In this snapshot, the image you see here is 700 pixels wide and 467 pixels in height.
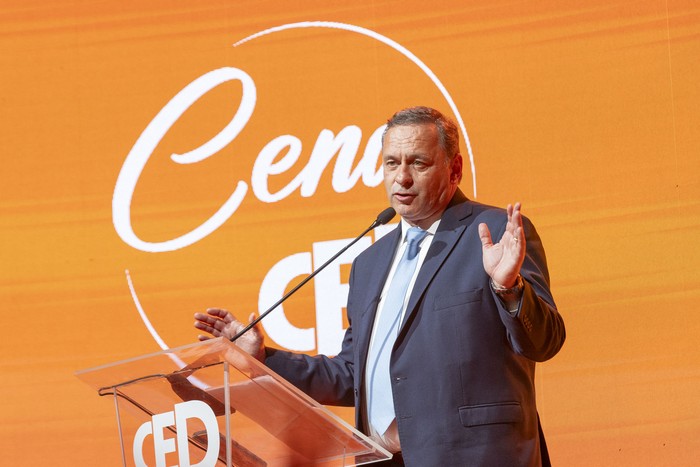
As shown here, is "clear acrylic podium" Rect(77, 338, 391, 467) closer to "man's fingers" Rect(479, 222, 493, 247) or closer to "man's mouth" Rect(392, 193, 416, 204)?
"man's fingers" Rect(479, 222, 493, 247)

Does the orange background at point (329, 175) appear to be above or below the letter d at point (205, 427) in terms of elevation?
above

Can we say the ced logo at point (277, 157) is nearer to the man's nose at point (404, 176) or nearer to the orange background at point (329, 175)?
the orange background at point (329, 175)

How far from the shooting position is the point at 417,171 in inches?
100

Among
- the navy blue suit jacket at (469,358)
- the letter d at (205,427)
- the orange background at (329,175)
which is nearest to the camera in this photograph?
the letter d at (205,427)

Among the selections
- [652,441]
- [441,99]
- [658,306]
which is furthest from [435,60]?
[652,441]

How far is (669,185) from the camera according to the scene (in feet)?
10.3

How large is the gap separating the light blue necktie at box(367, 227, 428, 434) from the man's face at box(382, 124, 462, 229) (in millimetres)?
84

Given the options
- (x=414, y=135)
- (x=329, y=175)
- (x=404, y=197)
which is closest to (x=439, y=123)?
(x=414, y=135)

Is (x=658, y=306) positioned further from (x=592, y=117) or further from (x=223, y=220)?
(x=223, y=220)

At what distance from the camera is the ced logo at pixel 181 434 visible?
1935 mm

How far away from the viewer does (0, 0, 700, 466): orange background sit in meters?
3.14

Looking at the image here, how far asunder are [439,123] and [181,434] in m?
1.09

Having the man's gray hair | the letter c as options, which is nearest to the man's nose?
the man's gray hair

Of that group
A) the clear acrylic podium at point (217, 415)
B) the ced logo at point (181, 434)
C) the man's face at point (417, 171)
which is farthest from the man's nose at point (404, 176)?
the ced logo at point (181, 434)
